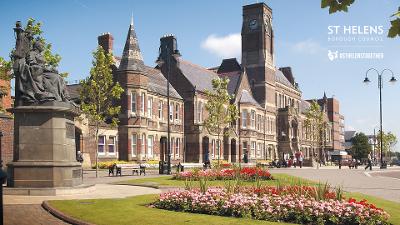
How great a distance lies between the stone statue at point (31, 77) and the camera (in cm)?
1569

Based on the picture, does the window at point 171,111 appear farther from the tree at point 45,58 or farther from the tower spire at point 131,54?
the tree at point 45,58

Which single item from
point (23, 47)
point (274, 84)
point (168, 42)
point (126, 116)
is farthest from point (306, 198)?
point (274, 84)

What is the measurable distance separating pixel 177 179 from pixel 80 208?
1412 centimetres

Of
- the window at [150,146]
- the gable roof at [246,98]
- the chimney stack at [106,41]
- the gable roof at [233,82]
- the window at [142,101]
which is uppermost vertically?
the chimney stack at [106,41]

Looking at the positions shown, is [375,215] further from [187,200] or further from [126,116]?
[126,116]

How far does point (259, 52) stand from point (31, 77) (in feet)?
194

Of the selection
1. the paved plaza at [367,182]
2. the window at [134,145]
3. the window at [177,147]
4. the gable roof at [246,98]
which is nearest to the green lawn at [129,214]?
the paved plaza at [367,182]

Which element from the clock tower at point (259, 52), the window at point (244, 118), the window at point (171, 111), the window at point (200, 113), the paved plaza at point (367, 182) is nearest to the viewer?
the paved plaza at point (367, 182)

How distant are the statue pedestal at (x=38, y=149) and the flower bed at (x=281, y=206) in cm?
413

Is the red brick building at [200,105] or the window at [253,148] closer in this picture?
the red brick building at [200,105]

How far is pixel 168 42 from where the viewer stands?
6144cm

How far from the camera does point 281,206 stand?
40.7ft

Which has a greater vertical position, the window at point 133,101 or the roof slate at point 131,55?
the roof slate at point 131,55

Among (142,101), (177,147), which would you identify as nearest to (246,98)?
(177,147)
